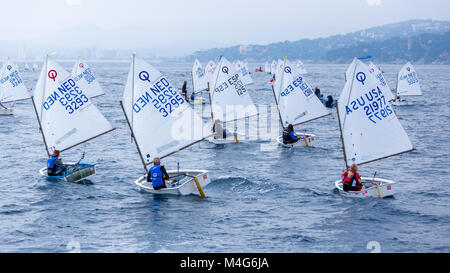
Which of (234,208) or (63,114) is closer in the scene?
(234,208)

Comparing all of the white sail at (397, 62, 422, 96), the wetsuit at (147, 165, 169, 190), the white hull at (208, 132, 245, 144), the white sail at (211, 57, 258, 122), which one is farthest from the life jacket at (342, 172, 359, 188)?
the white sail at (397, 62, 422, 96)

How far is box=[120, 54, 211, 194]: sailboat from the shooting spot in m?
21.6

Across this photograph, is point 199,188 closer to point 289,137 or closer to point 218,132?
point 289,137

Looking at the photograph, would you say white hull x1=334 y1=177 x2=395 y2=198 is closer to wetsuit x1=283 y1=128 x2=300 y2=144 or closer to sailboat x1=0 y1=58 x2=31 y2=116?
wetsuit x1=283 y1=128 x2=300 y2=144

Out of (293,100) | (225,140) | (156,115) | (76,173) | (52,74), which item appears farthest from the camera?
(225,140)

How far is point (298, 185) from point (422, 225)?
744 centimetres

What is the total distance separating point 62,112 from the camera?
83.1 ft

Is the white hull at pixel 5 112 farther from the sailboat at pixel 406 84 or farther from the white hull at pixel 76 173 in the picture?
the sailboat at pixel 406 84

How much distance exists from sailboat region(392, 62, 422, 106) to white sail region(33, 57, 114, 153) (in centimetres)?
4531

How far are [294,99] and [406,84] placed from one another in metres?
34.6

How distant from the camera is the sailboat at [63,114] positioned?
25.0 m

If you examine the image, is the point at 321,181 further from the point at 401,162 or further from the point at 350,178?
the point at 401,162

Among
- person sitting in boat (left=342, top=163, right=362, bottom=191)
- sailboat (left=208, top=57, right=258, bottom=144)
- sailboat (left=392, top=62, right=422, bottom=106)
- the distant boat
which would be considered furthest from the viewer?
the distant boat

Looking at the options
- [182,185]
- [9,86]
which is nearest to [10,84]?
[9,86]
